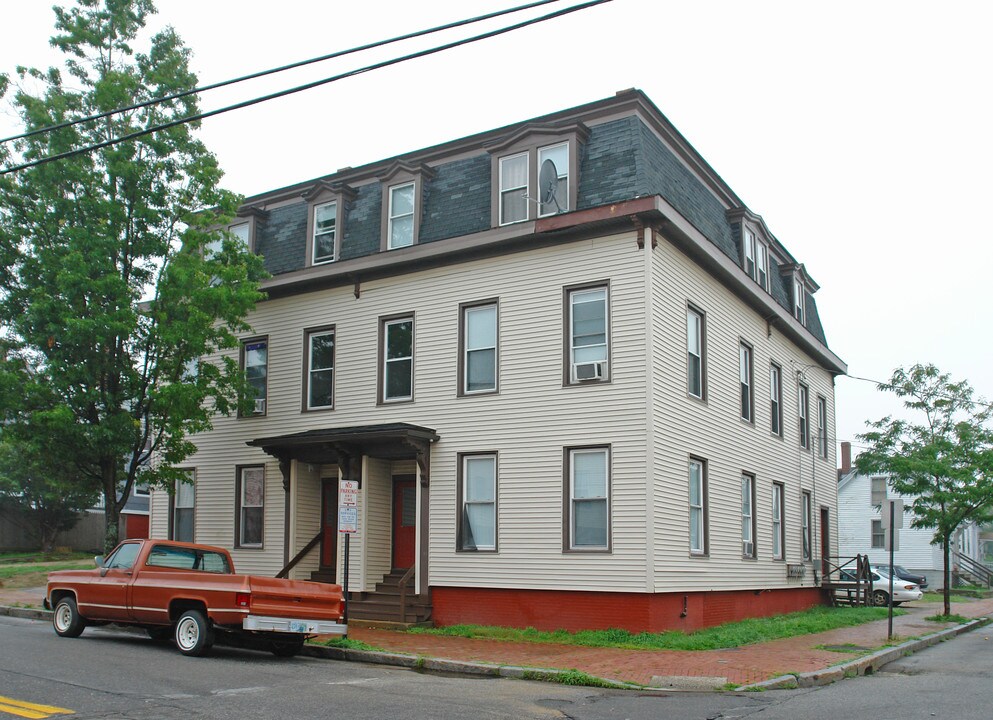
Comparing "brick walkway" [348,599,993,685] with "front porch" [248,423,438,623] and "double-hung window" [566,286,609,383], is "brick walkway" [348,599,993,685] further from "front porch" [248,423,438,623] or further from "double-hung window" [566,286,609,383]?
"double-hung window" [566,286,609,383]

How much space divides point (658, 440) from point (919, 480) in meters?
9.80

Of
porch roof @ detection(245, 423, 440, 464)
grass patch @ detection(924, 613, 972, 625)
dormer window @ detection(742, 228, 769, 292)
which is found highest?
dormer window @ detection(742, 228, 769, 292)

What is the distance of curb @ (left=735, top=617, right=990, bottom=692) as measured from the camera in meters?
12.4

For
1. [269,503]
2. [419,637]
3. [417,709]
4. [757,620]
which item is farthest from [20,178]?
[757,620]

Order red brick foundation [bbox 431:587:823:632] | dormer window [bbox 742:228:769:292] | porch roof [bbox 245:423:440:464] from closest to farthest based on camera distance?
red brick foundation [bbox 431:587:823:632]
porch roof [bbox 245:423:440:464]
dormer window [bbox 742:228:769:292]

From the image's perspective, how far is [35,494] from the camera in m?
40.1

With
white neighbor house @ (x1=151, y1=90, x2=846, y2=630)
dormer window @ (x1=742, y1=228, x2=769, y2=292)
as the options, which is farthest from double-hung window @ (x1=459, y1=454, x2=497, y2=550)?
dormer window @ (x1=742, y1=228, x2=769, y2=292)

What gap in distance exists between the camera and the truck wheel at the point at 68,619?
622 inches

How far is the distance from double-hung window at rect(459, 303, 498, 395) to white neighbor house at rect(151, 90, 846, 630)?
0.05 m

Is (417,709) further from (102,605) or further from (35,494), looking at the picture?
(35,494)

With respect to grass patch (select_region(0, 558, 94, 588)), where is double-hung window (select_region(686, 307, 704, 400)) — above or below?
above

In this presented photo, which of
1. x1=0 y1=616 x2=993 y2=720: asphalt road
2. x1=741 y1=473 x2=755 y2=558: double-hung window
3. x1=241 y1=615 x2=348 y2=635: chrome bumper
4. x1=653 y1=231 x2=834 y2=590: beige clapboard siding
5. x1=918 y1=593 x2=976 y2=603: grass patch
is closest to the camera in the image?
x1=0 y1=616 x2=993 y2=720: asphalt road

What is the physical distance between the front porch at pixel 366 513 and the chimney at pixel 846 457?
36.8 m

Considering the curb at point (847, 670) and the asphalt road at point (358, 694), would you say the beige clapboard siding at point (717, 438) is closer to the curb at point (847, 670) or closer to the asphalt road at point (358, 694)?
the curb at point (847, 670)
